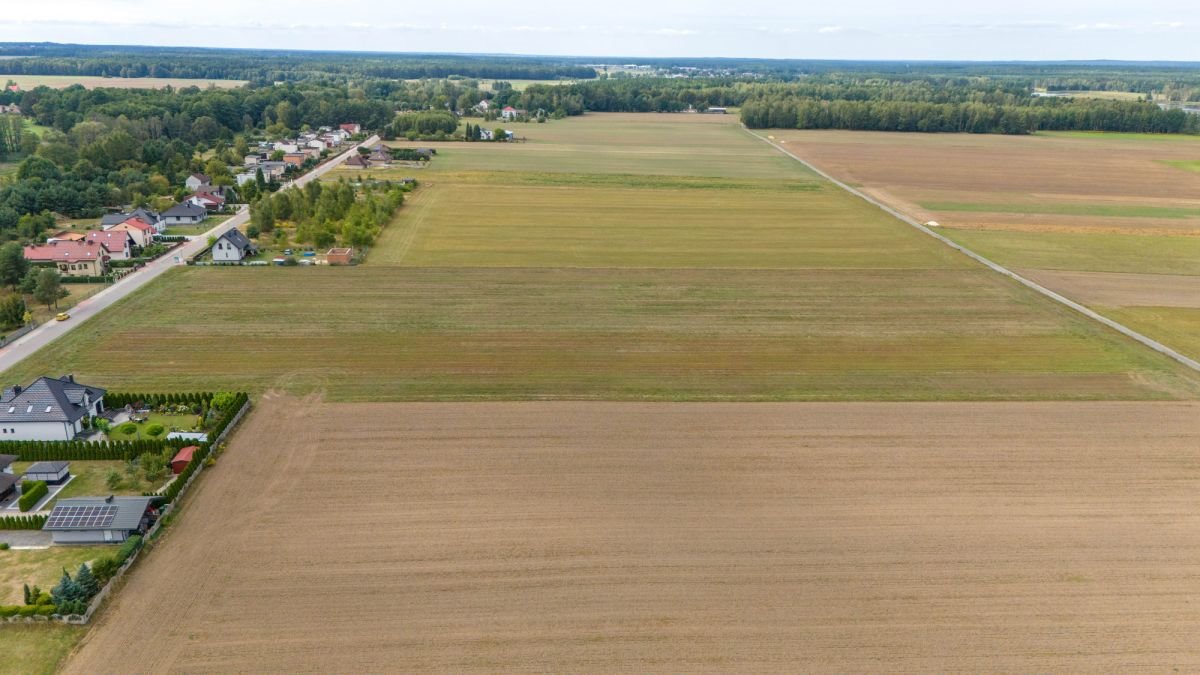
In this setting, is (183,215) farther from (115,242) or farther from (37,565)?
(37,565)

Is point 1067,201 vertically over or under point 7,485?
over

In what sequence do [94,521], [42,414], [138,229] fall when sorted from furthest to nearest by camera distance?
[138,229]
[42,414]
[94,521]

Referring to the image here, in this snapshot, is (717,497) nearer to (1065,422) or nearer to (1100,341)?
(1065,422)

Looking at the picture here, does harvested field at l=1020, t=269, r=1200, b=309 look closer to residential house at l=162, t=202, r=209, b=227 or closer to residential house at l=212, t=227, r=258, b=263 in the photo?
residential house at l=212, t=227, r=258, b=263

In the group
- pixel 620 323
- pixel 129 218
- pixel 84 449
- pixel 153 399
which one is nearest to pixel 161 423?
pixel 153 399

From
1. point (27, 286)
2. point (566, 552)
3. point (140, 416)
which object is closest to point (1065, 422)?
point (566, 552)

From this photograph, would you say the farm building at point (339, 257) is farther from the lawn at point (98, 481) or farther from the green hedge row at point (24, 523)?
the green hedge row at point (24, 523)

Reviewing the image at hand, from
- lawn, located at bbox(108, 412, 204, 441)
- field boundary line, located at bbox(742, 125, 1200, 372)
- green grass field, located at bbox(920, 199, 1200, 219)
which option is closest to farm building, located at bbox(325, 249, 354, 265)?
lawn, located at bbox(108, 412, 204, 441)
